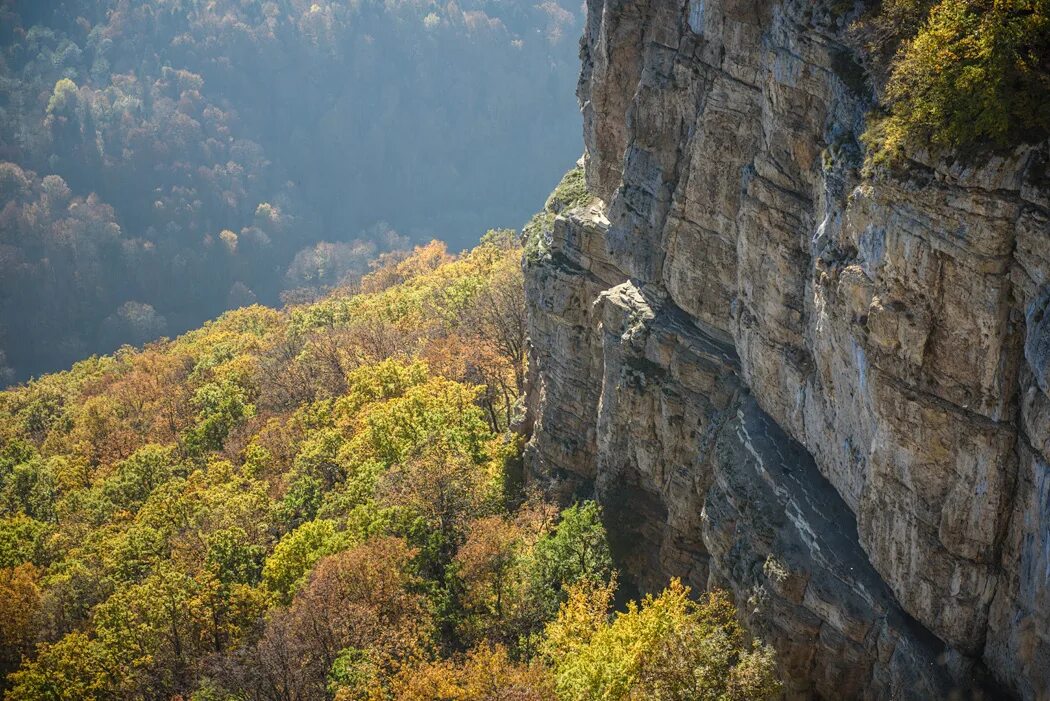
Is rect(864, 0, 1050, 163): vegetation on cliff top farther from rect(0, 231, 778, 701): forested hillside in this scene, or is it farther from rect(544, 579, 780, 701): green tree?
rect(0, 231, 778, 701): forested hillside

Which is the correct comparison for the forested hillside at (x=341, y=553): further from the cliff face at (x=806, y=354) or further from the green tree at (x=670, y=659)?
the cliff face at (x=806, y=354)

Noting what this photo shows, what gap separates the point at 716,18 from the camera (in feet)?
99.2

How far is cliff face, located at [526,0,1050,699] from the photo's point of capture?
1955cm

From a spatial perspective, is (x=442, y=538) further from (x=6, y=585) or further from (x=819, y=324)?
(x=6, y=585)

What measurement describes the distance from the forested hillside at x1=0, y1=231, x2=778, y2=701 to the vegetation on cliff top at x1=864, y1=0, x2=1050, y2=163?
15.8 metres

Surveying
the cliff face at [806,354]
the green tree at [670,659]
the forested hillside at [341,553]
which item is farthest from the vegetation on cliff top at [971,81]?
the forested hillside at [341,553]

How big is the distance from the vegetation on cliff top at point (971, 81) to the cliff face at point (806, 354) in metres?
0.73

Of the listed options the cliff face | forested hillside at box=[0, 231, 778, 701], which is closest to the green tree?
forested hillside at box=[0, 231, 778, 701]

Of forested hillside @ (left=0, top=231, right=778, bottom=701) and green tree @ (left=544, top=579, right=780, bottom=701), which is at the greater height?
forested hillside @ (left=0, top=231, right=778, bottom=701)

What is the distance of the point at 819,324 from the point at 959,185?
6461mm

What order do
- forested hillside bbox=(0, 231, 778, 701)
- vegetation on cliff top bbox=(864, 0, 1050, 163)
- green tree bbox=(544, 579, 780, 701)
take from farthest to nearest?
forested hillside bbox=(0, 231, 778, 701), green tree bbox=(544, 579, 780, 701), vegetation on cliff top bbox=(864, 0, 1050, 163)

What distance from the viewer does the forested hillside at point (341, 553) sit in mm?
32312

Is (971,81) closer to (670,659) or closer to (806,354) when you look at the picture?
(806,354)

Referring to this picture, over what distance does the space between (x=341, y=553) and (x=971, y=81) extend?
3386 centimetres
